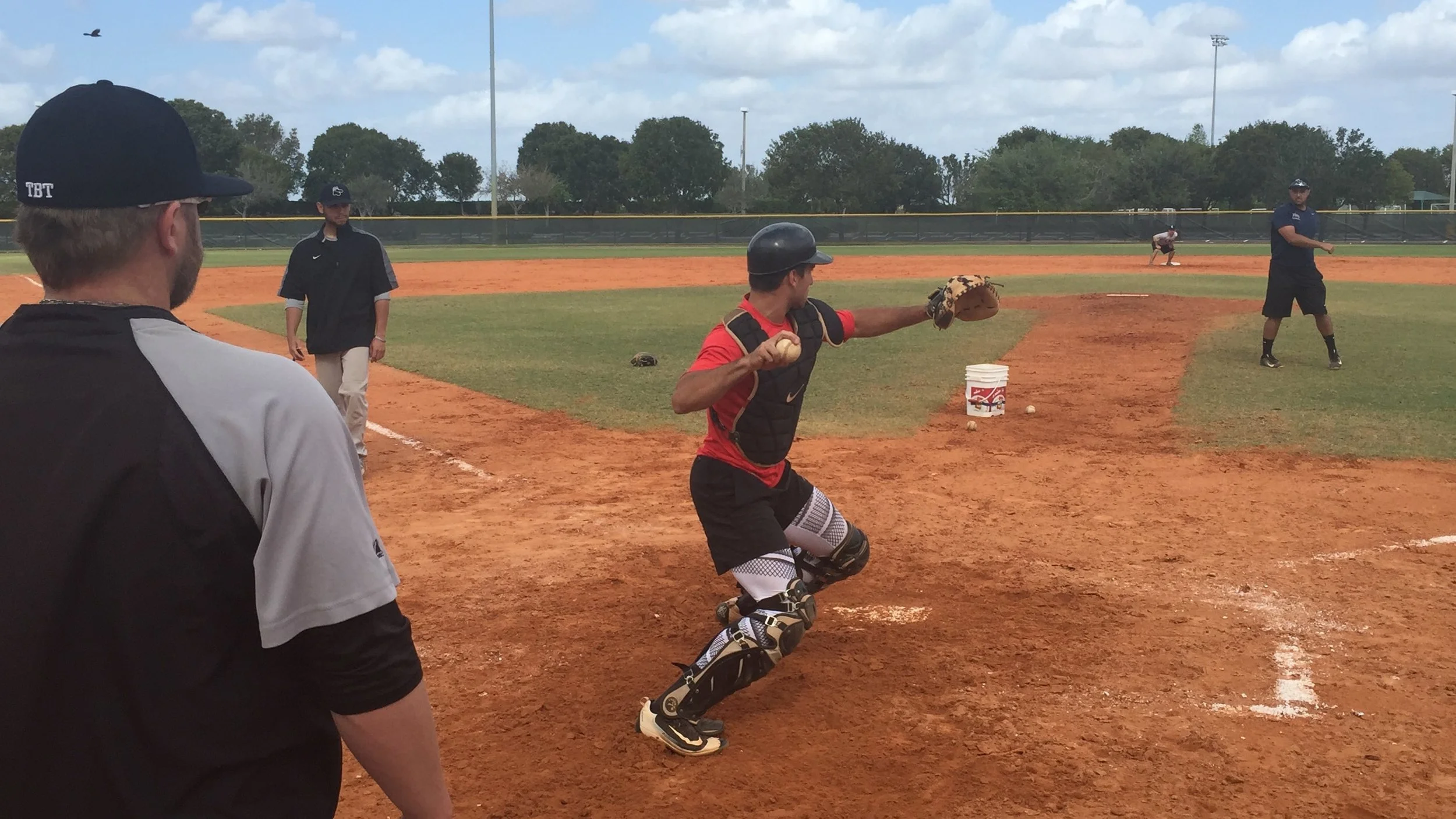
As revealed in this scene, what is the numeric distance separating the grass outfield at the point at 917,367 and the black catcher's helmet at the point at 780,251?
5.91 meters

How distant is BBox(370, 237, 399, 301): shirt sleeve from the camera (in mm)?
9148

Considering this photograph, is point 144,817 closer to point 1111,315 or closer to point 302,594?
point 302,594

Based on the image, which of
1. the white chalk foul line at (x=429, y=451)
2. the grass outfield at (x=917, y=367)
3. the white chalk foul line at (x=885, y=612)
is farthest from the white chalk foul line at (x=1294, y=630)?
the white chalk foul line at (x=429, y=451)

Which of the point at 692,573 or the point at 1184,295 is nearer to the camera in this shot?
the point at 692,573

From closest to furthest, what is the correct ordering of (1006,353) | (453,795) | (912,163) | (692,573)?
(453,795) < (692,573) < (1006,353) < (912,163)

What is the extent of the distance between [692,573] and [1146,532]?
2945 millimetres

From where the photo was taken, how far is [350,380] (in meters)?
9.16

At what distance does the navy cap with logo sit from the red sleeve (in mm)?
5147

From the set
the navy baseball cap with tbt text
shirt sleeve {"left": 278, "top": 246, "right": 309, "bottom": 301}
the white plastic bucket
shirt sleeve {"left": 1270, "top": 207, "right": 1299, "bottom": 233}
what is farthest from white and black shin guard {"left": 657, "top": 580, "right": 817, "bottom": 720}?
shirt sleeve {"left": 1270, "top": 207, "right": 1299, "bottom": 233}

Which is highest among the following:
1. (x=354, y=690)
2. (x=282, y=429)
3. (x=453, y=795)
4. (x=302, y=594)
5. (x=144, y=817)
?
(x=282, y=429)

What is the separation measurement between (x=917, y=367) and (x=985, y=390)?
3.68 metres

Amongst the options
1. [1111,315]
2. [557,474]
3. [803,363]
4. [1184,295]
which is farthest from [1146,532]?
[1184,295]

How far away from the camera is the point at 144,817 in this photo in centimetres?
178

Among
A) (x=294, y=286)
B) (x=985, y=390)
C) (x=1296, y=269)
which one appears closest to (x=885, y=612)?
(x=985, y=390)
